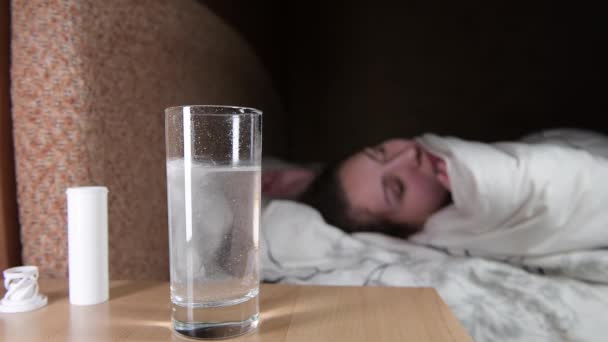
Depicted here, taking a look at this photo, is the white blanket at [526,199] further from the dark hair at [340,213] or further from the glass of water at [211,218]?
the glass of water at [211,218]

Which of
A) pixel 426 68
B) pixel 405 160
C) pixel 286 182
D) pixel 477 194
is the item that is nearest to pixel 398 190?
pixel 405 160

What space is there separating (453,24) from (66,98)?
7.15ft

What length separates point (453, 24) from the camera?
2359 millimetres

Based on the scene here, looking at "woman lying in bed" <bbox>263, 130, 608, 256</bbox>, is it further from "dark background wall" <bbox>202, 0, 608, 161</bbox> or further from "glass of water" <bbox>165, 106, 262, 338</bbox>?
"dark background wall" <bbox>202, 0, 608, 161</bbox>

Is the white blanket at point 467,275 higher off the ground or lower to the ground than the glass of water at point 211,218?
lower

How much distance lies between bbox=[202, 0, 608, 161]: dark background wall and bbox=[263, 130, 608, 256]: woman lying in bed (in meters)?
1.07

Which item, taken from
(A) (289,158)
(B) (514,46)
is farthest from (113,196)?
(B) (514,46)

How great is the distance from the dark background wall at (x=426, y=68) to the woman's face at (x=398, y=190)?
112 centimetres

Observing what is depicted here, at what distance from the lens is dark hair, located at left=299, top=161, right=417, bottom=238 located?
4.02 feet

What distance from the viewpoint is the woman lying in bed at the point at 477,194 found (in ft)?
3.00

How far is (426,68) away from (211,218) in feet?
7.22

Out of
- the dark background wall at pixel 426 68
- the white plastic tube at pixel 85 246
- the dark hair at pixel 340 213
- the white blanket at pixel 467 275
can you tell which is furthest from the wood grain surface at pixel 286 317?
the dark background wall at pixel 426 68

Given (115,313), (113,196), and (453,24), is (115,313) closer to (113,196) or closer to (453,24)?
(113,196)

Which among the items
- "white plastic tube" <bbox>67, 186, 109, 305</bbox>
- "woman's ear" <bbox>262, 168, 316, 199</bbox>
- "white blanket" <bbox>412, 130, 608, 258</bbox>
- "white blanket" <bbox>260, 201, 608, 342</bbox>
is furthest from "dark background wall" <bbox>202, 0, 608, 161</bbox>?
"white plastic tube" <bbox>67, 186, 109, 305</bbox>
